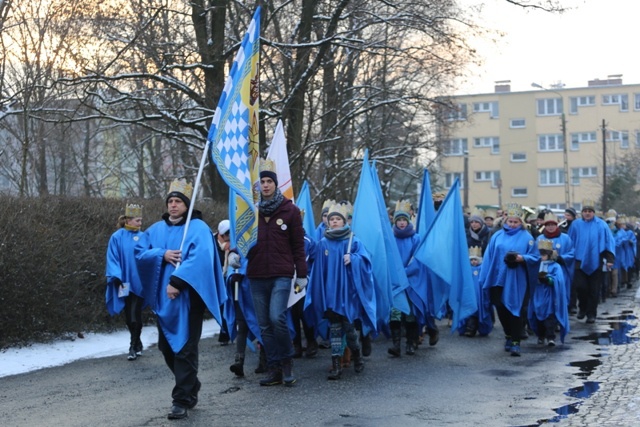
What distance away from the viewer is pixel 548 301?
43.7 ft

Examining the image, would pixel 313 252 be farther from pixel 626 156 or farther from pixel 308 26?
pixel 626 156

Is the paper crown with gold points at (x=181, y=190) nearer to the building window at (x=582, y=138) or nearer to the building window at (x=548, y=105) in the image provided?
the building window at (x=548, y=105)

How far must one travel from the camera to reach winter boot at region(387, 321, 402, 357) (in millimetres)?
11977

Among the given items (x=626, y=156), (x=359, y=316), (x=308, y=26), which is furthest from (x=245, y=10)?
(x=626, y=156)

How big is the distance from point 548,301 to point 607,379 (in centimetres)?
356

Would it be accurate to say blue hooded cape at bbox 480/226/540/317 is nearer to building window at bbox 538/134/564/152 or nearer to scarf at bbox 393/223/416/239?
scarf at bbox 393/223/416/239

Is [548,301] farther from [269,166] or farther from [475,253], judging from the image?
[269,166]

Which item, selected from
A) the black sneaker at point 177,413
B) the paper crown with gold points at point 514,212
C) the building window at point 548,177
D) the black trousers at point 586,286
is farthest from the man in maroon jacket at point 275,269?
the building window at point 548,177

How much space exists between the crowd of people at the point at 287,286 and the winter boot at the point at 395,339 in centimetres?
2

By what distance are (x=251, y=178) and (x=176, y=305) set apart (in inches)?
65.8

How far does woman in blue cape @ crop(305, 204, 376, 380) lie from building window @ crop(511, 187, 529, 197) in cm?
6920

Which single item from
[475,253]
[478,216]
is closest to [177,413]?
[475,253]

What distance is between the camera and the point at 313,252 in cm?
1077

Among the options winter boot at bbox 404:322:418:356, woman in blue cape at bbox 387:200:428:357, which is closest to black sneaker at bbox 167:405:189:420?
woman in blue cape at bbox 387:200:428:357
